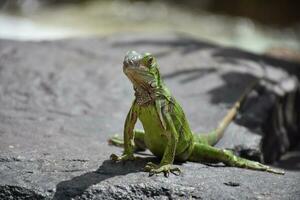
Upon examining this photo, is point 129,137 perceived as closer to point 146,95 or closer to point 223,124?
point 146,95

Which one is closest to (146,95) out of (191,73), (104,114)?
(104,114)

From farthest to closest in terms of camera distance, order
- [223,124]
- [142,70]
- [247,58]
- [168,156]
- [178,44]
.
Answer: [178,44] → [247,58] → [223,124] → [168,156] → [142,70]

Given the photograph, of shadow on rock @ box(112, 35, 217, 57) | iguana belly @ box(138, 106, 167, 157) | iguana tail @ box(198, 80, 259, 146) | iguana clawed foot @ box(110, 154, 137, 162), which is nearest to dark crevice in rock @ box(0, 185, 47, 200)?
iguana clawed foot @ box(110, 154, 137, 162)

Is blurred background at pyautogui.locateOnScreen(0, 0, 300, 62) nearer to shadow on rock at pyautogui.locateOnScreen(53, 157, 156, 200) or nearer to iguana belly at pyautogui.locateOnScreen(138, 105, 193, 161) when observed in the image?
iguana belly at pyautogui.locateOnScreen(138, 105, 193, 161)

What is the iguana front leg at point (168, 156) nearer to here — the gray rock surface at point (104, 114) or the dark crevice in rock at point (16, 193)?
the gray rock surface at point (104, 114)

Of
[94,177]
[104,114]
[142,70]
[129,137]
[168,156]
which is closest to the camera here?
[94,177]

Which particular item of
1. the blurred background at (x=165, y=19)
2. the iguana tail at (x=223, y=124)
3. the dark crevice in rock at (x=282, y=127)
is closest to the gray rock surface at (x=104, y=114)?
the iguana tail at (x=223, y=124)

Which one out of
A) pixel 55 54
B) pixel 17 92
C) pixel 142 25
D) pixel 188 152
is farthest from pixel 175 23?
pixel 188 152

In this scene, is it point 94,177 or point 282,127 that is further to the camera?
point 282,127

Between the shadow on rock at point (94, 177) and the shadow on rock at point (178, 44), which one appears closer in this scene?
the shadow on rock at point (94, 177)
